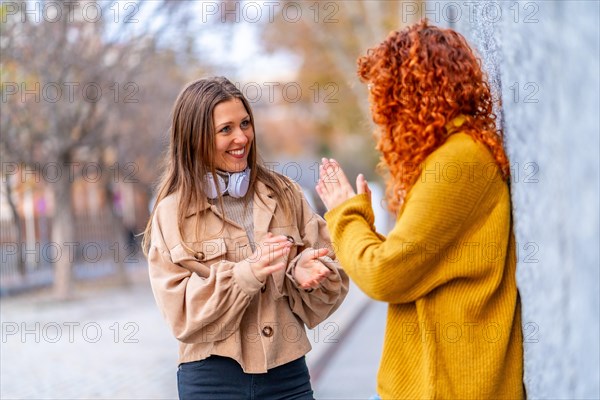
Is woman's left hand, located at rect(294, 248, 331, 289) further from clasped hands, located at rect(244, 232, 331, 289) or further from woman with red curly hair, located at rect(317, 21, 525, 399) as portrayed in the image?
woman with red curly hair, located at rect(317, 21, 525, 399)

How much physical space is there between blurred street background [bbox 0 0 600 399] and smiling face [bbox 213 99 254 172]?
449 mm

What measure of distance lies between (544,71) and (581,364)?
2.32 feet

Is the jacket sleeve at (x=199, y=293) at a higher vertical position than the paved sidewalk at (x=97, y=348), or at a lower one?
higher

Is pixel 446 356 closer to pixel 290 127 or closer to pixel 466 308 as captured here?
pixel 466 308

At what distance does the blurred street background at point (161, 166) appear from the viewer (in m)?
2.12

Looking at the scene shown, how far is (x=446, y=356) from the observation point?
266cm

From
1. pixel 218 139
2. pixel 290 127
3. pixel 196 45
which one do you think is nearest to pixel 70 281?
pixel 196 45

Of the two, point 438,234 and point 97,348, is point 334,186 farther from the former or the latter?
point 97,348

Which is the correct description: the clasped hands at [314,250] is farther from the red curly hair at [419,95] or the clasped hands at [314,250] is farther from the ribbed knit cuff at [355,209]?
the red curly hair at [419,95]

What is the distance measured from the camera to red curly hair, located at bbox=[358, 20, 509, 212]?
2.69 metres

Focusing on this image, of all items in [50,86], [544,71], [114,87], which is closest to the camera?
[544,71]

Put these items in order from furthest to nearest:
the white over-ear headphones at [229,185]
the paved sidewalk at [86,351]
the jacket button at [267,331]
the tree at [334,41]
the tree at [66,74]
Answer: the tree at [334,41]
the tree at [66,74]
the paved sidewalk at [86,351]
the white over-ear headphones at [229,185]
the jacket button at [267,331]

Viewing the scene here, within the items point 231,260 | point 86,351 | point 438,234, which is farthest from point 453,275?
point 86,351

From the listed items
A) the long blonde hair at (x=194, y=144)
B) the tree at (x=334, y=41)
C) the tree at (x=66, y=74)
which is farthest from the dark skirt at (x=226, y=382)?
the tree at (x=334, y=41)
